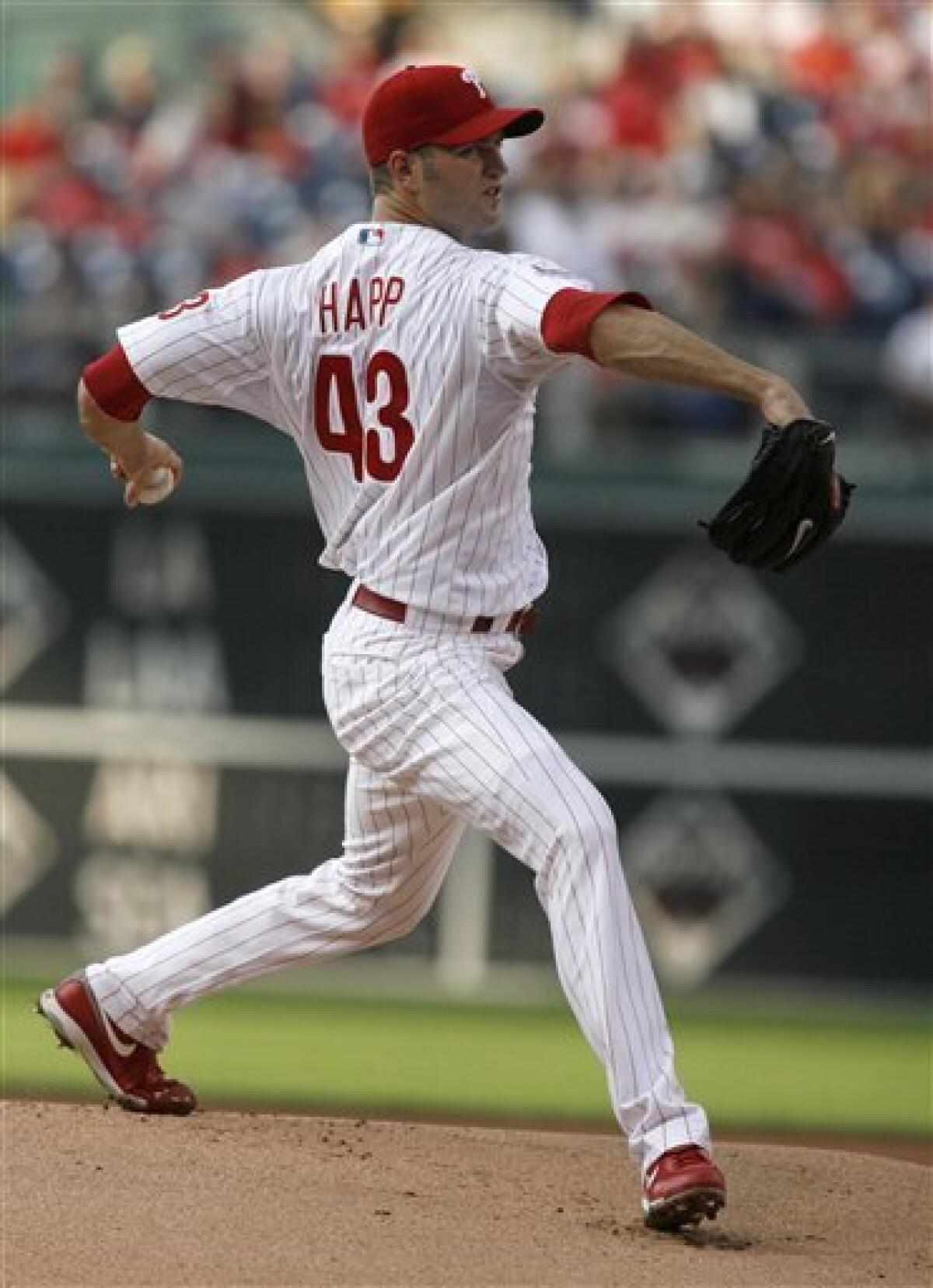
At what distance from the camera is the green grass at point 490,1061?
693cm

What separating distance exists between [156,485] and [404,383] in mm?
701

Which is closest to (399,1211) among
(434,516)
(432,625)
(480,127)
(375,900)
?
(375,900)

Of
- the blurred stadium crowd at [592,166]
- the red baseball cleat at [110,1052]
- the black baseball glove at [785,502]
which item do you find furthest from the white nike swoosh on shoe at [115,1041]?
the blurred stadium crowd at [592,166]

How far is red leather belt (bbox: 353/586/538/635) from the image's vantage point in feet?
13.6

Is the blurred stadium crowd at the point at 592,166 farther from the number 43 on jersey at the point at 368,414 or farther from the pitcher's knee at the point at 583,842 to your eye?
the pitcher's knee at the point at 583,842

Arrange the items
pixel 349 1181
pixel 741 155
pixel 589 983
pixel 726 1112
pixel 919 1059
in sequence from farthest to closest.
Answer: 1. pixel 741 155
2. pixel 919 1059
3. pixel 726 1112
4. pixel 349 1181
5. pixel 589 983

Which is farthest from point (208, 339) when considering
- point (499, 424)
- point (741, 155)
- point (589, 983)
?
point (741, 155)

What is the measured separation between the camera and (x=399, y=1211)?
4.08 meters

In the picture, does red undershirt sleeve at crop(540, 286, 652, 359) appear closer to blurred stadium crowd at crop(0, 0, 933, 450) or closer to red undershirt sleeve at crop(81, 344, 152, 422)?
red undershirt sleeve at crop(81, 344, 152, 422)

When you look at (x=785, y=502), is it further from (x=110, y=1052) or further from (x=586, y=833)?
(x=110, y=1052)

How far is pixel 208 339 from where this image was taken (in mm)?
4332

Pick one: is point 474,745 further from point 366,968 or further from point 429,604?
point 366,968

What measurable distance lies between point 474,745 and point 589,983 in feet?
1.38

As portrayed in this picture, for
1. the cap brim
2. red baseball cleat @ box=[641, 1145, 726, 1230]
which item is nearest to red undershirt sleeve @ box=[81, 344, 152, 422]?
the cap brim
